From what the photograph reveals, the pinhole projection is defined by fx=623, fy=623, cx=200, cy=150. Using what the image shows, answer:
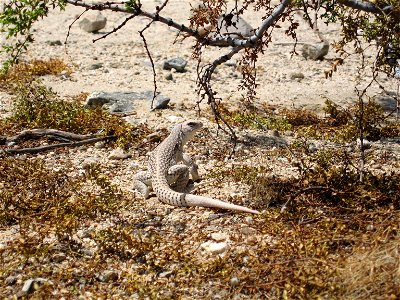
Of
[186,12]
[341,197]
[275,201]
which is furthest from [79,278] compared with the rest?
[186,12]

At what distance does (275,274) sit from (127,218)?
1829 mm

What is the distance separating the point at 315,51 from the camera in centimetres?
1305

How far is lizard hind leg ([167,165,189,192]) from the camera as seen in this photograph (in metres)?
7.10

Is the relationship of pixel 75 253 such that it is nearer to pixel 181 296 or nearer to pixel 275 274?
pixel 181 296

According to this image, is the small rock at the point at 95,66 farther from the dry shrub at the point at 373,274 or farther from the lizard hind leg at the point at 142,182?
the dry shrub at the point at 373,274

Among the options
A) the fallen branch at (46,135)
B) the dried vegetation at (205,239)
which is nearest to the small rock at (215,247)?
the dried vegetation at (205,239)

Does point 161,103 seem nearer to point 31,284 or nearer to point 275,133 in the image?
point 275,133

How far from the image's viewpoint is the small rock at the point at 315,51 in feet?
42.5

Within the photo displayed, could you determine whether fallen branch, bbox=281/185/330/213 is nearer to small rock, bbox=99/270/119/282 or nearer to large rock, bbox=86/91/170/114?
small rock, bbox=99/270/119/282

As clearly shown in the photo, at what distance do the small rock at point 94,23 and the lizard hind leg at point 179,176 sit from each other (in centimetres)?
899

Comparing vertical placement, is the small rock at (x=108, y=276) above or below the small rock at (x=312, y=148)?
below

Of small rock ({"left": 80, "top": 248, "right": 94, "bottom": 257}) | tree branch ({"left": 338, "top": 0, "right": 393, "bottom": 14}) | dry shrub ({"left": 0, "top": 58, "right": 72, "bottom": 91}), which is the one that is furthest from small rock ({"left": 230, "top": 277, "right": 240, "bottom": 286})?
dry shrub ({"left": 0, "top": 58, "right": 72, "bottom": 91})

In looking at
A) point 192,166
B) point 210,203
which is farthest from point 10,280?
point 192,166

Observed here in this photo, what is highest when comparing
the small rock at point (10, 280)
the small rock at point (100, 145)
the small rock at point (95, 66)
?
the small rock at point (95, 66)
